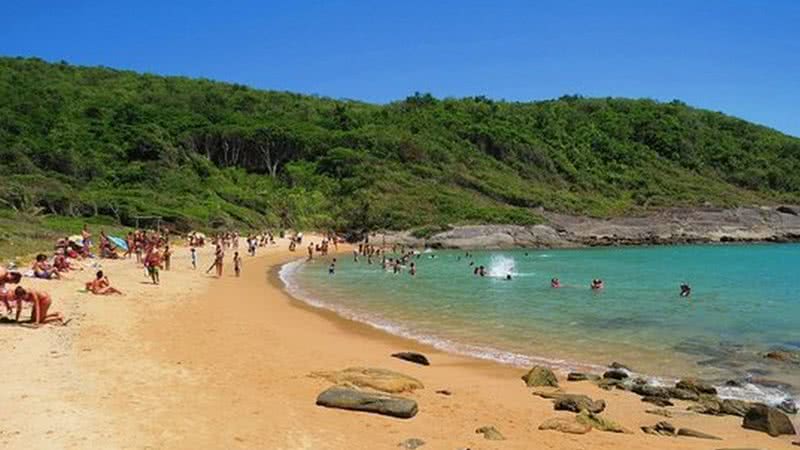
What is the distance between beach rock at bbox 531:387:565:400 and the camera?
12.7 m

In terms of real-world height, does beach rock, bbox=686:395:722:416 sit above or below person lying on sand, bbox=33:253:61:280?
below

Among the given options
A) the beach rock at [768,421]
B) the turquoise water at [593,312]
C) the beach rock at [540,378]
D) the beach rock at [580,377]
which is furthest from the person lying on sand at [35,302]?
the beach rock at [768,421]

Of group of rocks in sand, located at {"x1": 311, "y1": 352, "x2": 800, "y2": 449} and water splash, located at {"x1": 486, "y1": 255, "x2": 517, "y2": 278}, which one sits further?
water splash, located at {"x1": 486, "y1": 255, "x2": 517, "y2": 278}

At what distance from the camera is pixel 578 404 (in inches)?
468

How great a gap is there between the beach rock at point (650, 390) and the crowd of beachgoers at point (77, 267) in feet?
43.2

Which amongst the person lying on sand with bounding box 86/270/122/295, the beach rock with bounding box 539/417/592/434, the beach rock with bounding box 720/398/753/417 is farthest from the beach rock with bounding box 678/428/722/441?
the person lying on sand with bounding box 86/270/122/295

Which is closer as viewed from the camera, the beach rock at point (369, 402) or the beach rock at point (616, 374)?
the beach rock at point (369, 402)

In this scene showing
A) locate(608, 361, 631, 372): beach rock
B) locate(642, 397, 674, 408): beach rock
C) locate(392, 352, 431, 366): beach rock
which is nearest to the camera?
locate(642, 397, 674, 408): beach rock

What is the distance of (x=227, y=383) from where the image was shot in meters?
12.0

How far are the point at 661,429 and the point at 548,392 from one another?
8.74 ft

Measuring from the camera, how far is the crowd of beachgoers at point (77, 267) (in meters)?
15.6

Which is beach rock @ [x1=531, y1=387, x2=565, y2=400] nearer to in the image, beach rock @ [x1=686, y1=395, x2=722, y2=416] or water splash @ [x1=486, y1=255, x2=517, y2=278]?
beach rock @ [x1=686, y1=395, x2=722, y2=416]

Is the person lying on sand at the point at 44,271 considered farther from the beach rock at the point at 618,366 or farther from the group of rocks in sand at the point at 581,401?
the beach rock at the point at 618,366

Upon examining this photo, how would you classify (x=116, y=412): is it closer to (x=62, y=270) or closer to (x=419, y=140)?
(x=62, y=270)
